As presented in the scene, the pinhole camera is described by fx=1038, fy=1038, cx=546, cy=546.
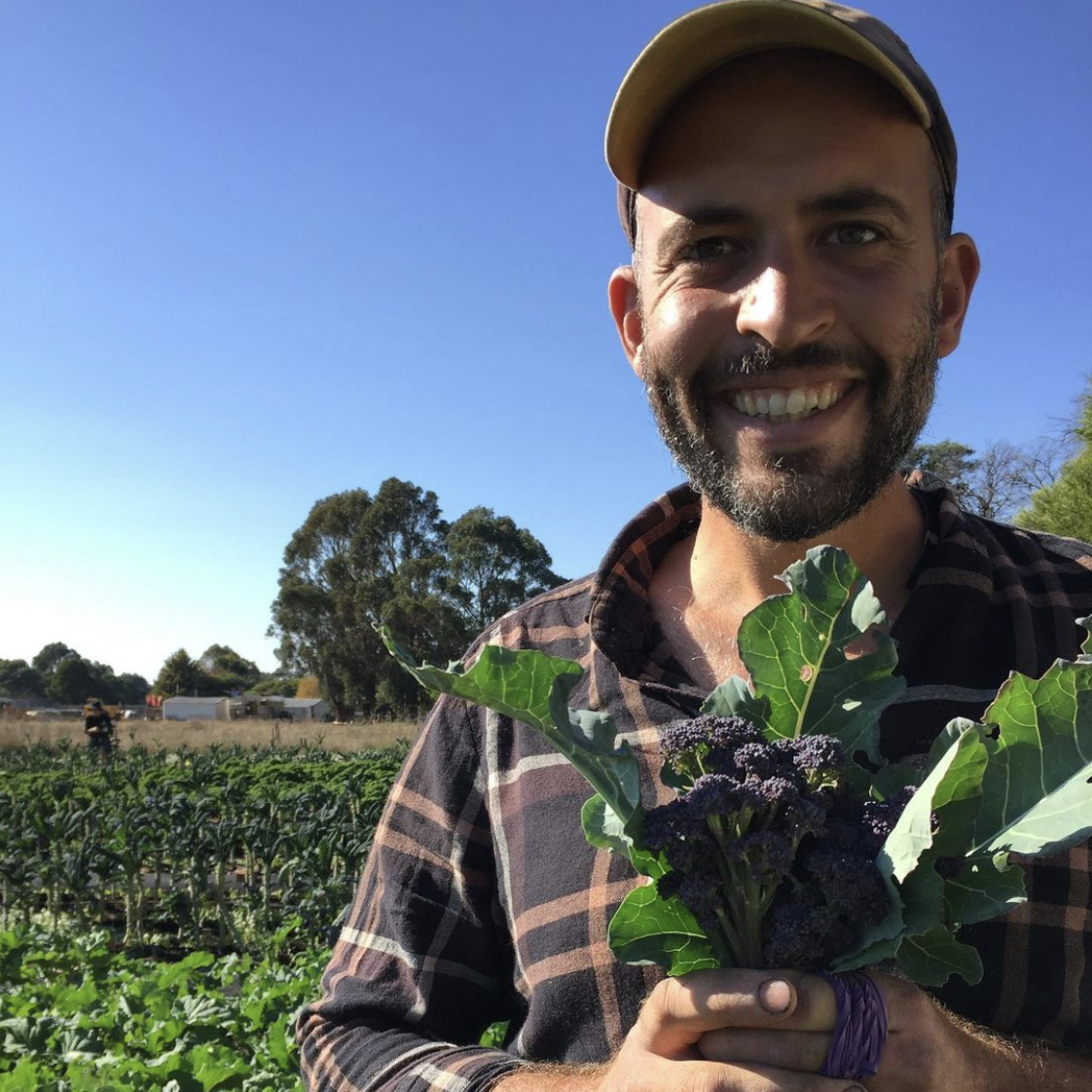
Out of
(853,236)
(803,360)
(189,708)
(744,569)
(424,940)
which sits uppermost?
(853,236)

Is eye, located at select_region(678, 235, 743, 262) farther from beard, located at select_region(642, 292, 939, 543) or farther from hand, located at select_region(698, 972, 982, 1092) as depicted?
hand, located at select_region(698, 972, 982, 1092)

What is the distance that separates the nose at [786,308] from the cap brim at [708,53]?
13.7 inches

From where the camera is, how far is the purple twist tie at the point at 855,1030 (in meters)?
1.03

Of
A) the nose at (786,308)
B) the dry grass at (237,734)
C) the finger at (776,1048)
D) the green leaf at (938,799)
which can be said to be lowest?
the dry grass at (237,734)

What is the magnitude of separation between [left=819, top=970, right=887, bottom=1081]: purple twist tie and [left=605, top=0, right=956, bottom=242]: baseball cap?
1347 mm

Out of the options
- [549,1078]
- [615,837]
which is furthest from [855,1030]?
[549,1078]

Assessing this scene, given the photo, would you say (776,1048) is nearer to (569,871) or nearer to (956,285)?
(569,871)

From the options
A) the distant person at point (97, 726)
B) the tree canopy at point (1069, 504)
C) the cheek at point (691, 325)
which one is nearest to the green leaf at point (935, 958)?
the cheek at point (691, 325)

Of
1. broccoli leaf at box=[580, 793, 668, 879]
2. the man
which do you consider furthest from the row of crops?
broccoli leaf at box=[580, 793, 668, 879]

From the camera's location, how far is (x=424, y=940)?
181 centimetres

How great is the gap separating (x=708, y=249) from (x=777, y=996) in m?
1.23

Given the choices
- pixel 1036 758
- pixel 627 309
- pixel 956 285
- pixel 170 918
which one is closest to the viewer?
pixel 1036 758

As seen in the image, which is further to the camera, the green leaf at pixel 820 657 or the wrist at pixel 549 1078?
the wrist at pixel 549 1078

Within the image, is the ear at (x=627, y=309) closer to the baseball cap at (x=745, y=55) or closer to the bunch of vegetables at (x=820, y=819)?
the baseball cap at (x=745, y=55)
